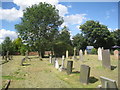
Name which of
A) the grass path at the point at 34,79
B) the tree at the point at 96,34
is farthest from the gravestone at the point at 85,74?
the tree at the point at 96,34

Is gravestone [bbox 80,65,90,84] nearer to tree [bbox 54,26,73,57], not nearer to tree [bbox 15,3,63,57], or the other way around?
tree [bbox 15,3,63,57]

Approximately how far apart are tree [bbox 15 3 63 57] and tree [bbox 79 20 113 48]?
21152 millimetres

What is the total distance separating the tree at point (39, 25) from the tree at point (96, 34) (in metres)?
21.2

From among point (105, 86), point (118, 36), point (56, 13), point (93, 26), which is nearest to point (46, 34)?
point (56, 13)

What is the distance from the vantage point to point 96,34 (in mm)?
50156

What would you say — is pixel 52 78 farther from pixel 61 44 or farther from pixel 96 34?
pixel 96 34

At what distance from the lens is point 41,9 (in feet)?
106

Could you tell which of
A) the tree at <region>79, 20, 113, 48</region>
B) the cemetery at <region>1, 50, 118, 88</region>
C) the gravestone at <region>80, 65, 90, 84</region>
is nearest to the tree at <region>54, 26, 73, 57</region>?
the tree at <region>79, 20, 113, 48</region>

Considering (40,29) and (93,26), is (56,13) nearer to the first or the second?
(40,29)

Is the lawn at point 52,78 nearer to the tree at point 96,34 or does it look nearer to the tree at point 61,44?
the tree at point 61,44

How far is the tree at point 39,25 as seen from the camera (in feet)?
105

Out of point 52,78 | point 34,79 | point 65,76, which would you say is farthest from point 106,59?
point 34,79

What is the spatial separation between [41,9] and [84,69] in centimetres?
2721

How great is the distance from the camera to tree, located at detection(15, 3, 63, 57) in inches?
1257
